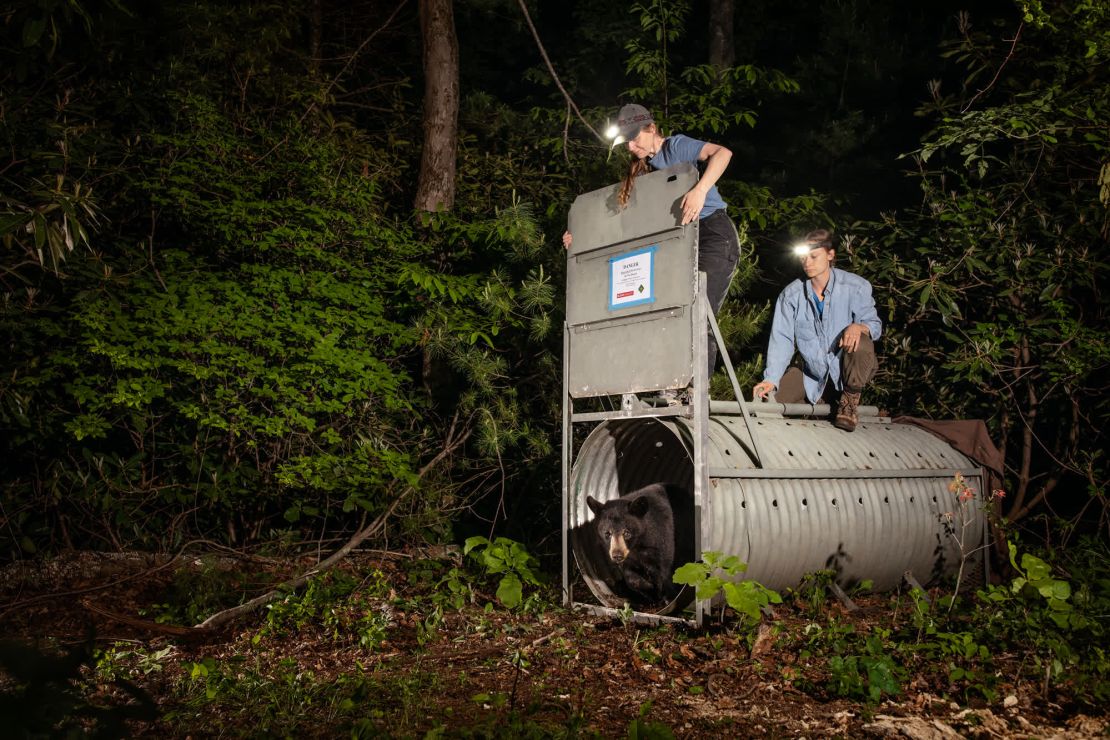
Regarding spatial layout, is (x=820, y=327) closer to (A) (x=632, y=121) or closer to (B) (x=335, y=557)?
(A) (x=632, y=121)

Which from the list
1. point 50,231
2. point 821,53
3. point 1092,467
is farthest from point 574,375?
point 821,53

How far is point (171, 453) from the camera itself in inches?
275

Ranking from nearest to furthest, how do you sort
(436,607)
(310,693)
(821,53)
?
1. (310,693)
2. (436,607)
3. (821,53)

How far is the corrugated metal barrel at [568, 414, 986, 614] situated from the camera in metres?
4.92

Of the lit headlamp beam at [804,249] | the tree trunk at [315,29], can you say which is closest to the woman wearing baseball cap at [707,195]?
the lit headlamp beam at [804,249]

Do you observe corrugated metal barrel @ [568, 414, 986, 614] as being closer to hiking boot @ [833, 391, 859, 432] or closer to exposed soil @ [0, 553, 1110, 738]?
hiking boot @ [833, 391, 859, 432]

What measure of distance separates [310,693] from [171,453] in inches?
154

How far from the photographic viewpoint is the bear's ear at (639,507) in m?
5.27

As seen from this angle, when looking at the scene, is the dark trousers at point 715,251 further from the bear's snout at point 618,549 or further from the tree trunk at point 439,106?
the tree trunk at point 439,106

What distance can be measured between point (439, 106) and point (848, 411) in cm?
552

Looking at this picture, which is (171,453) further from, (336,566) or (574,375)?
(574,375)

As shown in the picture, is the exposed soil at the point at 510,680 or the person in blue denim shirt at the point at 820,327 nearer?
the exposed soil at the point at 510,680

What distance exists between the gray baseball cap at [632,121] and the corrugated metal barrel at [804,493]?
1.89 m

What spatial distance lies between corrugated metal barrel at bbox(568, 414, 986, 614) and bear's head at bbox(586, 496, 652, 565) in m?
0.37
